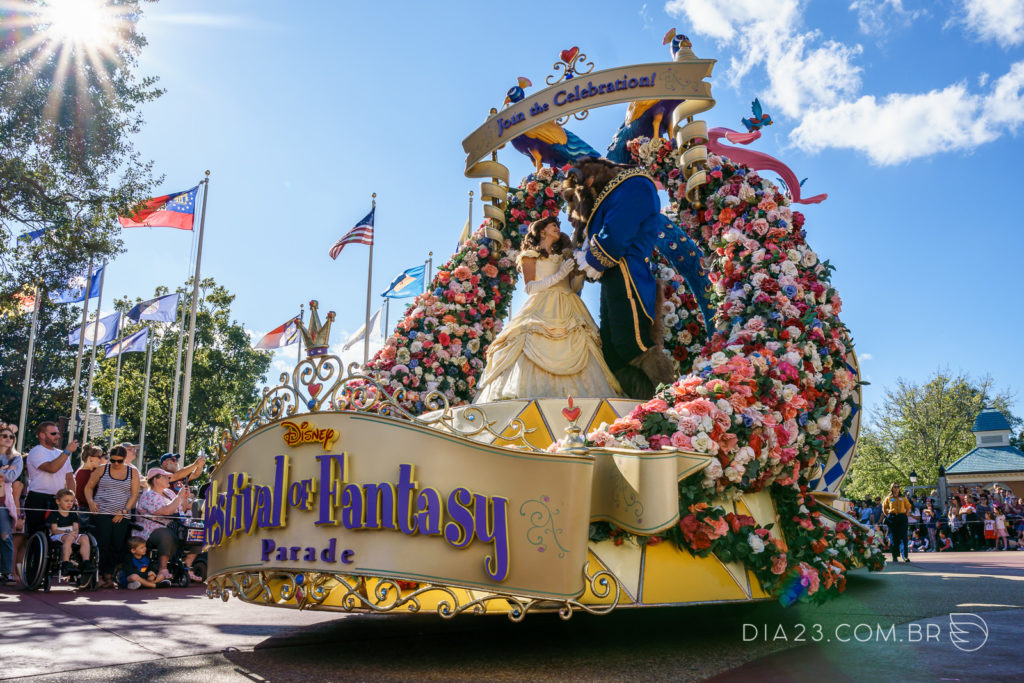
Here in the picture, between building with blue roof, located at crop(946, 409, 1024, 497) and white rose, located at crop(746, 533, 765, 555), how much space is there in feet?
106

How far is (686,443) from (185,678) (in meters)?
3.41

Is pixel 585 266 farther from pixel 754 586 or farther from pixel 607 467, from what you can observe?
pixel 754 586

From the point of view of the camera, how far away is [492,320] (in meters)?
10.4

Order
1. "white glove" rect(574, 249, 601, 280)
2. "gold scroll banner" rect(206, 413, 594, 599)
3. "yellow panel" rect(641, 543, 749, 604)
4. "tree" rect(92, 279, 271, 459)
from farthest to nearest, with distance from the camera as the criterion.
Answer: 1. "tree" rect(92, 279, 271, 459)
2. "white glove" rect(574, 249, 601, 280)
3. "yellow panel" rect(641, 543, 749, 604)
4. "gold scroll banner" rect(206, 413, 594, 599)

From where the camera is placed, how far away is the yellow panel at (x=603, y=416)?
6.21m

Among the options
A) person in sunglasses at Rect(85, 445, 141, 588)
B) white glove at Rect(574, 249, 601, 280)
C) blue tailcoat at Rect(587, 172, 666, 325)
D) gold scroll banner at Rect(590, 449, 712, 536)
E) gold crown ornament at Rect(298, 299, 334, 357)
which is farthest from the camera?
person in sunglasses at Rect(85, 445, 141, 588)

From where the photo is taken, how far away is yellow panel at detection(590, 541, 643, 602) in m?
4.88

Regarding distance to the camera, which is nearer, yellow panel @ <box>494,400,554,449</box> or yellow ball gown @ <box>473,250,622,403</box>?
yellow panel @ <box>494,400,554,449</box>

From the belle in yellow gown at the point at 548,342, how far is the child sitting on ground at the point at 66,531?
175 inches

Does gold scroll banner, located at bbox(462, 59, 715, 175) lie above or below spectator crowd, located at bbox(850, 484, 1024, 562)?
above

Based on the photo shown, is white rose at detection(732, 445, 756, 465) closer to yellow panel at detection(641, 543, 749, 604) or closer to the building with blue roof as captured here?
yellow panel at detection(641, 543, 749, 604)

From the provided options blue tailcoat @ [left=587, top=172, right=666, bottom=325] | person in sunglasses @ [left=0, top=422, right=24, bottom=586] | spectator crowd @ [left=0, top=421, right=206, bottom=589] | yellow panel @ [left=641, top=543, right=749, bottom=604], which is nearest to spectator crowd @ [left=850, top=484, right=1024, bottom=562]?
blue tailcoat @ [left=587, top=172, right=666, bottom=325]

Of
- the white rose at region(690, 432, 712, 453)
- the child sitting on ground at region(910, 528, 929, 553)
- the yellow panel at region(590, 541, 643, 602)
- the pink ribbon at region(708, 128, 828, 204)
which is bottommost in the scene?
the child sitting on ground at region(910, 528, 929, 553)

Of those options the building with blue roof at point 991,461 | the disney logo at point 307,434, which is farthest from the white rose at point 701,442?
the building with blue roof at point 991,461
